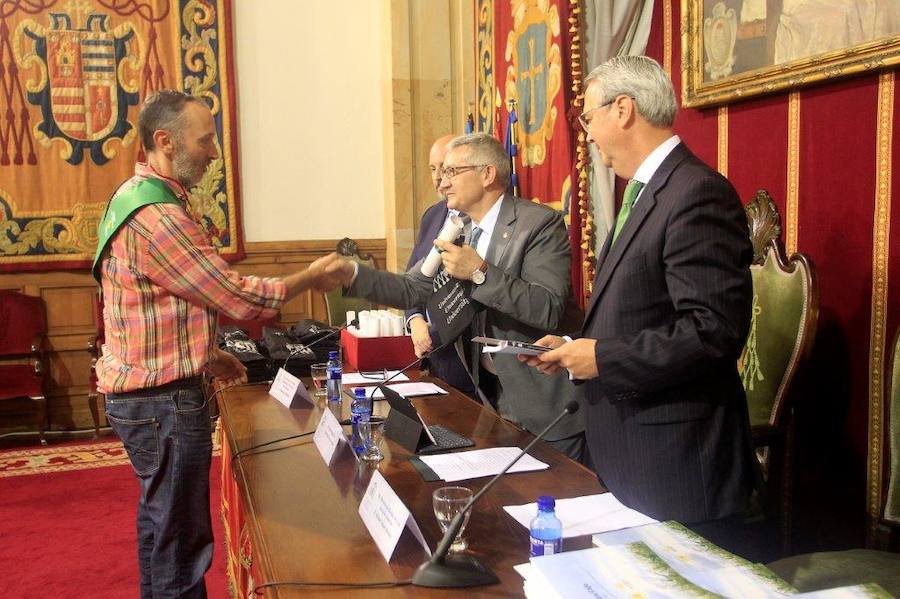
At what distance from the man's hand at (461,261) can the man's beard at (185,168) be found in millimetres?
713

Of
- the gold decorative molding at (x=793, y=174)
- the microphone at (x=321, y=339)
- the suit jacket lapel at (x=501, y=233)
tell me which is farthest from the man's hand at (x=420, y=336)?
the gold decorative molding at (x=793, y=174)

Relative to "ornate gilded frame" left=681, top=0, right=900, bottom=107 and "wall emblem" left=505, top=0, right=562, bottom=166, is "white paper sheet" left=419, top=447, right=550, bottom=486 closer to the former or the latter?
"ornate gilded frame" left=681, top=0, right=900, bottom=107

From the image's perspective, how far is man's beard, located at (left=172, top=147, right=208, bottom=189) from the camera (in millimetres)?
2139

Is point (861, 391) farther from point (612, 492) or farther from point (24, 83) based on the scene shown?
point (24, 83)

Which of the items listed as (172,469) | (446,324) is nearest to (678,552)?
(446,324)

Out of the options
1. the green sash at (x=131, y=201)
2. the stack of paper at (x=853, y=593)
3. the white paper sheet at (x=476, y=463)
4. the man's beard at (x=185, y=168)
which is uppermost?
the man's beard at (x=185, y=168)

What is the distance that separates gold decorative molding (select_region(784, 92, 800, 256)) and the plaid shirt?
1.73 metres

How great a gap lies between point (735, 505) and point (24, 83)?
518cm

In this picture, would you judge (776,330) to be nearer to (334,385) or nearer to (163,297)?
(334,385)

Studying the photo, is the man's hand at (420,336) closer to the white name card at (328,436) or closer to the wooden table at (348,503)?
the wooden table at (348,503)

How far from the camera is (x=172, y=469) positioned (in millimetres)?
2068

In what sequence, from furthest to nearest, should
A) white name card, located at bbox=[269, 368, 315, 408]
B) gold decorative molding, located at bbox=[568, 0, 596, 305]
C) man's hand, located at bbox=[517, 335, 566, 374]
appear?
gold decorative molding, located at bbox=[568, 0, 596, 305] < white name card, located at bbox=[269, 368, 315, 408] < man's hand, located at bbox=[517, 335, 566, 374]

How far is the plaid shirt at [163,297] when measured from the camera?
6.40ft

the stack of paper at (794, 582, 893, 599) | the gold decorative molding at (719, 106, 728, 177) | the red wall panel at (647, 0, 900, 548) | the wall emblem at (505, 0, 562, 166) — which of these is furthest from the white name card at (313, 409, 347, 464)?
the wall emblem at (505, 0, 562, 166)
